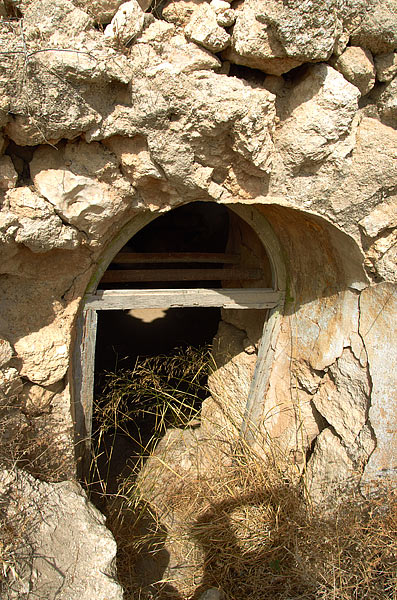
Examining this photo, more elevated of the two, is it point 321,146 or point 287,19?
point 287,19

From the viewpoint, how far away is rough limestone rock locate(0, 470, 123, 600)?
151 cm

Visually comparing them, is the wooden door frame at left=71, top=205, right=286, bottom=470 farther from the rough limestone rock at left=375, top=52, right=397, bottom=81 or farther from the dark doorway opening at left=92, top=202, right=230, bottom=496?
the dark doorway opening at left=92, top=202, right=230, bottom=496

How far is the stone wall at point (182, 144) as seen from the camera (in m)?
1.56

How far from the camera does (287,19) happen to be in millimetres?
1541

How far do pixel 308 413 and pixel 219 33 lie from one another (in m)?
2.35

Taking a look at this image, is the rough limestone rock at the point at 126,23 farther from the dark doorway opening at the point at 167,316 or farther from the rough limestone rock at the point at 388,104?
the dark doorway opening at the point at 167,316

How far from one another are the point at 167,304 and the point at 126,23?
1383 mm

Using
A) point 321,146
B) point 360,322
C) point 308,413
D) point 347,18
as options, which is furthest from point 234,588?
point 347,18

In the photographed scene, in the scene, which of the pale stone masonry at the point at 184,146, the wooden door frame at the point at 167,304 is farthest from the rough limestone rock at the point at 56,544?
the wooden door frame at the point at 167,304

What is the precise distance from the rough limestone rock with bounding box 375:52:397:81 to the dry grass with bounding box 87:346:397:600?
87.6 inches

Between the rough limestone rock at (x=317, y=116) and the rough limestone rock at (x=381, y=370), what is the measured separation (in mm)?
866

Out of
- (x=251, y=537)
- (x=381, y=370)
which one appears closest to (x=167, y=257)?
(x=381, y=370)

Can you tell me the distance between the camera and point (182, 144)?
5.83 ft

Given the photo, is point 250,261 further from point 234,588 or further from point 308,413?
point 234,588
